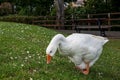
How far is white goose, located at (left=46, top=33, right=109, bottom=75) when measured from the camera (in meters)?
7.54

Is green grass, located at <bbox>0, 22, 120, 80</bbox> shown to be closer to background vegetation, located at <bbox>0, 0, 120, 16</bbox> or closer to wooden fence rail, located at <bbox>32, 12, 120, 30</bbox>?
wooden fence rail, located at <bbox>32, 12, 120, 30</bbox>

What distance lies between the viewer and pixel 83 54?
7945 mm

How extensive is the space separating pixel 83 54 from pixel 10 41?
4.22 m

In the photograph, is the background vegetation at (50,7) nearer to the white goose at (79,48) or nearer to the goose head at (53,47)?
the white goose at (79,48)

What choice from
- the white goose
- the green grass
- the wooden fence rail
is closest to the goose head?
the white goose

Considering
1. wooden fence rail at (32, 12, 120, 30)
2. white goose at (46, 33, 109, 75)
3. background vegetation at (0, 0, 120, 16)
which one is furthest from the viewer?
background vegetation at (0, 0, 120, 16)

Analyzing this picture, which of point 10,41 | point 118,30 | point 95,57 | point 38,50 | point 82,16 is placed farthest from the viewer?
point 82,16

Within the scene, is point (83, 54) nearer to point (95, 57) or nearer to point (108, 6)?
point (95, 57)

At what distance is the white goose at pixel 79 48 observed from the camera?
7539mm

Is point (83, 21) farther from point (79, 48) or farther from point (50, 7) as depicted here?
point (79, 48)

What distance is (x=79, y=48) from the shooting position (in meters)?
7.81

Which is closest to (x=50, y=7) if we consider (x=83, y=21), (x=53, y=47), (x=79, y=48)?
(x=83, y=21)

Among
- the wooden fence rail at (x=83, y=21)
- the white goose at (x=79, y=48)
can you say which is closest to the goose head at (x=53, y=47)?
the white goose at (x=79, y=48)

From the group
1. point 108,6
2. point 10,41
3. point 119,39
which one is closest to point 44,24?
point 108,6
